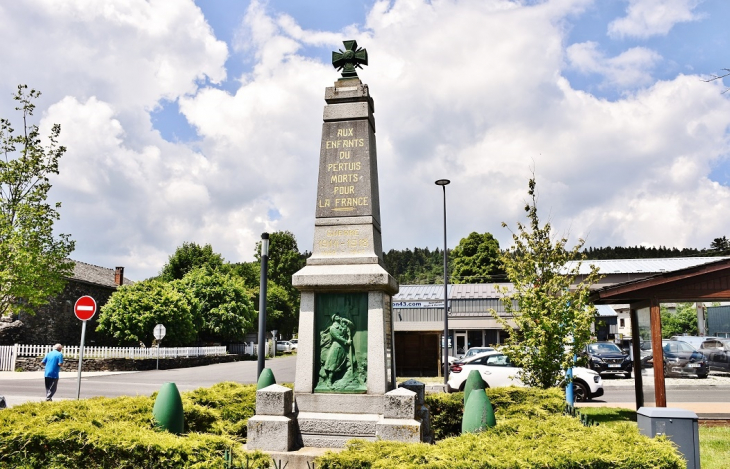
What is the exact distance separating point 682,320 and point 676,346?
3.44 metres

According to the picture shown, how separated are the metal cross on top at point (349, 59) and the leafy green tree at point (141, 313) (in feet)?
89.0

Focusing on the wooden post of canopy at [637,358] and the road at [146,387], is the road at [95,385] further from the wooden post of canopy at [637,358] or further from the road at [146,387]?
the wooden post of canopy at [637,358]

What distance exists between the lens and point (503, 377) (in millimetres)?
16797

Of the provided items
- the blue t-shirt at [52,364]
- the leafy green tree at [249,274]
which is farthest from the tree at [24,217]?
the leafy green tree at [249,274]

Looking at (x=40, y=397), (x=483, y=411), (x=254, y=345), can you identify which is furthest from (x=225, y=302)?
(x=483, y=411)

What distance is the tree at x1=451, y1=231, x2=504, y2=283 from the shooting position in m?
58.0

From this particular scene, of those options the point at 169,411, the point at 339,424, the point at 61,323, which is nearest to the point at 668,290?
the point at 339,424

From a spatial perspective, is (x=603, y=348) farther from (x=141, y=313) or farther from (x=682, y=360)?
(x=141, y=313)

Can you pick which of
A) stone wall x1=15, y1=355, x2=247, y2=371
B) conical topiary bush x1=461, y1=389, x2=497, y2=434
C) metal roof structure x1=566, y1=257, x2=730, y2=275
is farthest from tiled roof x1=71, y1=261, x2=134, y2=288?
metal roof structure x1=566, y1=257, x2=730, y2=275

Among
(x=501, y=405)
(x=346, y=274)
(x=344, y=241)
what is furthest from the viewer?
(x=501, y=405)

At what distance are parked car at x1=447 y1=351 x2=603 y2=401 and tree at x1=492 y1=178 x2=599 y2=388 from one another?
4.84 metres

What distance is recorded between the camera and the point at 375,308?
27.4 ft

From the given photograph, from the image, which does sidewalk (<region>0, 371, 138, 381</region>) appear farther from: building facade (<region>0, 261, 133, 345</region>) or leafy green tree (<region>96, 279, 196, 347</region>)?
building facade (<region>0, 261, 133, 345</region>)

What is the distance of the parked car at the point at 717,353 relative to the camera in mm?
14195
